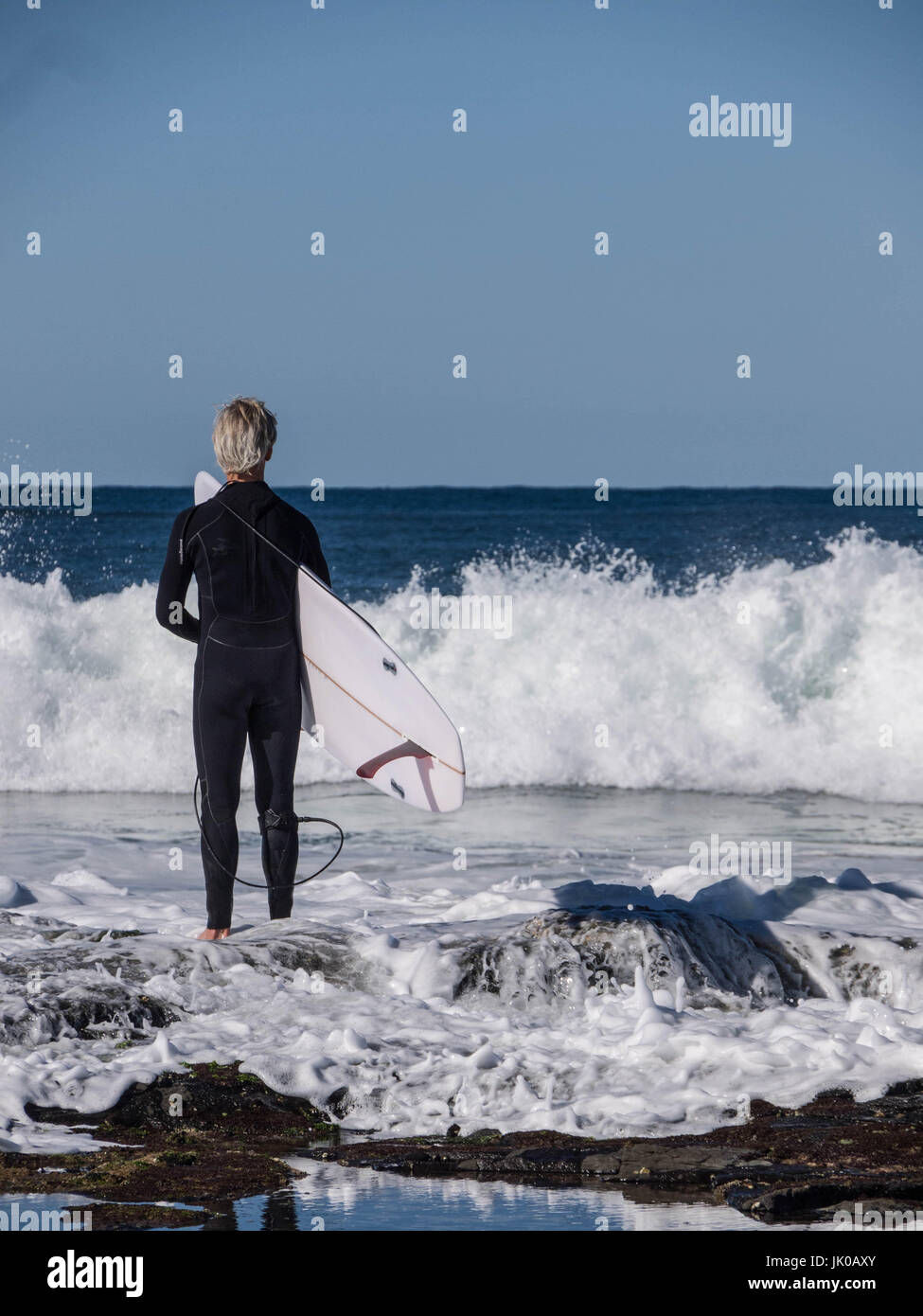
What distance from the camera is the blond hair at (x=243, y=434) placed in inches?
243

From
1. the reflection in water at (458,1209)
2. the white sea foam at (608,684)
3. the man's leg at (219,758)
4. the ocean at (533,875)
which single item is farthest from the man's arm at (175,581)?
the white sea foam at (608,684)

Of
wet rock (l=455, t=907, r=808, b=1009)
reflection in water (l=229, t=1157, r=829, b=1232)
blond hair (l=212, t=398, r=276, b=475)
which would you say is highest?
blond hair (l=212, t=398, r=276, b=475)

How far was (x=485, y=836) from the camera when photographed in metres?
10.5

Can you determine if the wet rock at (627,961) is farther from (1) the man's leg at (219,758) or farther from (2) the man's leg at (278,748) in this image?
(1) the man's leg at (219,758)

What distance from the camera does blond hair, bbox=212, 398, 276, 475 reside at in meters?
6.18

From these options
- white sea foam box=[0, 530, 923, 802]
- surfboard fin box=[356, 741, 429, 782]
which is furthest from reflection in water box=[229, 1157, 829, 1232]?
white sea foam box=[0, 530, 923, 802]

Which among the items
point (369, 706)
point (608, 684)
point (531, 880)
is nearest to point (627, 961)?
point (369, 706)

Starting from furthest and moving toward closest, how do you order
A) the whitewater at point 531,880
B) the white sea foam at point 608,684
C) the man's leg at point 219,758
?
the white sea foam at point 608,684 → the man's leg at point 219,758 → the whitewater at point 531,880

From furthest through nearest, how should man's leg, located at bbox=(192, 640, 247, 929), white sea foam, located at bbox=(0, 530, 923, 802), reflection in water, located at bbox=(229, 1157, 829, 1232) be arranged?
white sea foam, located at bbox=(0, 530, 923, 802)
man's leg, located at bbox=(192, 640, 247, 929)
reflection in water, located at bbox=(229, 1157, 829, 1232)

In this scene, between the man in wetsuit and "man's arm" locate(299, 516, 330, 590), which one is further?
"man's arm" locate(299, 516, 330, 590)

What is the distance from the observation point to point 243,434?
6.18 m

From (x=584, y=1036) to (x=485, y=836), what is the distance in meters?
4.93

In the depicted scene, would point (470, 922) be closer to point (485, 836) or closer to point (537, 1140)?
point (537, 1140)

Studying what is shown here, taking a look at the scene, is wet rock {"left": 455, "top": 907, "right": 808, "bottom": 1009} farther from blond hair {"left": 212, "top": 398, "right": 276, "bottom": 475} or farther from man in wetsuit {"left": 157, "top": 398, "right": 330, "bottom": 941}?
blond hair {"left": 212, "top": 398, "right": 276, "bottom": 475}
